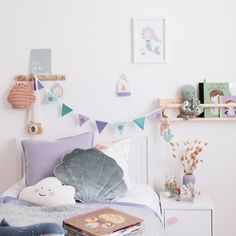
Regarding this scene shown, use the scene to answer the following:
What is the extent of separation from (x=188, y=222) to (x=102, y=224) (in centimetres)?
82

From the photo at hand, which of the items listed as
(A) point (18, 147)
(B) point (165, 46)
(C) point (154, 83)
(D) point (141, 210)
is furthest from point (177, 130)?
(A) point (18, 147)

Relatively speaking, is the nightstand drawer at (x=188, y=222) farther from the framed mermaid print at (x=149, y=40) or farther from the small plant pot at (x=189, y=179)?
the framed mermaid print at (x=149, y=40)

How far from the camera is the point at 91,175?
2.02 meters

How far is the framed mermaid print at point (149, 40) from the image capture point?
8.04 feet

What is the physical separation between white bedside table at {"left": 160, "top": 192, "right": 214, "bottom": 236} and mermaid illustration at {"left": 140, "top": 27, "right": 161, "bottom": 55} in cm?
103

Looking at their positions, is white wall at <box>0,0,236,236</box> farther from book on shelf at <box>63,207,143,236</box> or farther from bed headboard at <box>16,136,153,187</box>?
book on shelf at <box>63,207,143,236</box>

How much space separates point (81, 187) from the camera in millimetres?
1969

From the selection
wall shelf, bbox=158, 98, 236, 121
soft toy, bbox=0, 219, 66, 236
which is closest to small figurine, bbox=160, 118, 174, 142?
wall shelf, bbox=158, 98, 236, 121

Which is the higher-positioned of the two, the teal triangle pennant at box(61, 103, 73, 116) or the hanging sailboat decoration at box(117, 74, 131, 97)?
the hanging sailboat decoration at box(117, 74, 131, 97)

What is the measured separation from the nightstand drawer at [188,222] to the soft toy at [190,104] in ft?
2.08

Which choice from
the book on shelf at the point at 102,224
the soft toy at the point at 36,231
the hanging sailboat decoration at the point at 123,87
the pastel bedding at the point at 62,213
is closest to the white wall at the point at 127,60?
the hanging sailboat decoration at the point at 123,87

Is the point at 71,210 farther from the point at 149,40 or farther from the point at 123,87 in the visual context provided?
the point at 149,40

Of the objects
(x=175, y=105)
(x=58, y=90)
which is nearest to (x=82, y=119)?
(x=58, y=90)

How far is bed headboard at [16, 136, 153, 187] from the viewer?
2465 millimetres
